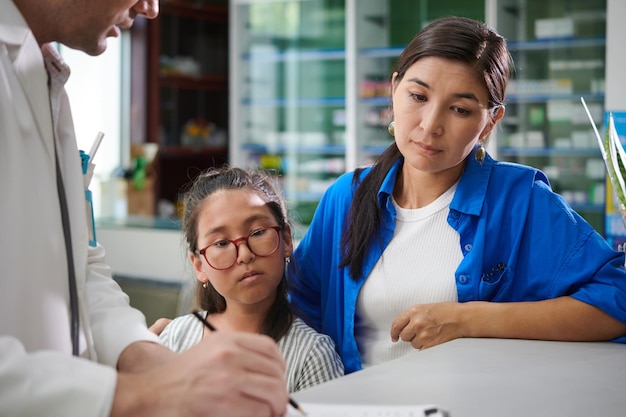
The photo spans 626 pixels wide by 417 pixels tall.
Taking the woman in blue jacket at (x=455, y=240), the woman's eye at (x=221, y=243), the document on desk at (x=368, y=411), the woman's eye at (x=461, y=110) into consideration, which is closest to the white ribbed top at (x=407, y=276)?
the woman in blue jacket at (x=455, y=240)

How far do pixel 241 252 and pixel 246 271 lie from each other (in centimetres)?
4

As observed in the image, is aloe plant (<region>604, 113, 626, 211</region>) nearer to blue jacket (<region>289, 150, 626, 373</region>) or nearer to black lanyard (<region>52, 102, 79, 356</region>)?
blue jacket (<region>289, 150, 626, 373</region>)

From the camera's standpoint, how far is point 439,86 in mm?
1577

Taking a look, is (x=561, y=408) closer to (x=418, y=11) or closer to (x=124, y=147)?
(x=418, y=11)

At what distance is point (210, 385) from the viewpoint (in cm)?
85

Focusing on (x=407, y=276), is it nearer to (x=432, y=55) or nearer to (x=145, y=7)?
(x=432, y=55)

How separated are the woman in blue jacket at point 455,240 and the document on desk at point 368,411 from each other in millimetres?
479

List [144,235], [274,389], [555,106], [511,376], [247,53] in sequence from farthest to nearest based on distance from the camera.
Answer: [247,53], [555,106], [144,235], [511,376], [274,389]

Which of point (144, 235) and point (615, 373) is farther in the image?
point (144, 235)

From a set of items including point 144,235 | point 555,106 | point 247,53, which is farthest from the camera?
point 247,53

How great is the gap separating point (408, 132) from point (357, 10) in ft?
15.0

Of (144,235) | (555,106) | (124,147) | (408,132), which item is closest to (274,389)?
(408,132)

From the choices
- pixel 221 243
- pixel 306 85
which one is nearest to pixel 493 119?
pixel 221 243

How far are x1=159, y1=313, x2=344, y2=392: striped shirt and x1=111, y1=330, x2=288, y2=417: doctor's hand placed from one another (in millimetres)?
696
